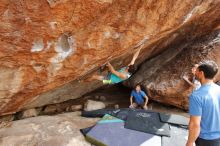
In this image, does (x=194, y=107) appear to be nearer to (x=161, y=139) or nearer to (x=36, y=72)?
(x=161, y=139)

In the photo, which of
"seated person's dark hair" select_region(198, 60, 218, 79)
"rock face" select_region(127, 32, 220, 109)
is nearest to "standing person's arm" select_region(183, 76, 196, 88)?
"rock face" select_region(127, 32, 220, 109)

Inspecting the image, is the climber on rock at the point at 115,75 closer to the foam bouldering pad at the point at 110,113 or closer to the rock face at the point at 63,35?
the rock face at the point at 63,35

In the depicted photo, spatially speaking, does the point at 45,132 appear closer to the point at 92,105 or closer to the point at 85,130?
the point at 85,130

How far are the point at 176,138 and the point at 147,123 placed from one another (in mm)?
614

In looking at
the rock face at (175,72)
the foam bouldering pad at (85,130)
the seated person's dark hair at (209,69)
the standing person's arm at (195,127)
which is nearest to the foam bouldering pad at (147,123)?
the foam bouldering pad at (85,130)

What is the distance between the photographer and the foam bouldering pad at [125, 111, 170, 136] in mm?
4441

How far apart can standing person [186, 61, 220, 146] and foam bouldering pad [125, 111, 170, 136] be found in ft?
5.43

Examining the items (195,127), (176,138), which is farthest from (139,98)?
(195,127)

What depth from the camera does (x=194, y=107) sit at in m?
2.58

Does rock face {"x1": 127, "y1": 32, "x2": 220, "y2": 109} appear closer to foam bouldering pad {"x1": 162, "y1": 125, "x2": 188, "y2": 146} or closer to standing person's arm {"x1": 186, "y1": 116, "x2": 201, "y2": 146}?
foam bouldering pad {"x1": 162, "y1": 125, "x2": 188, "y2": 146}

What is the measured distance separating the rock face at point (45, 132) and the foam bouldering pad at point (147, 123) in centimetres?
73

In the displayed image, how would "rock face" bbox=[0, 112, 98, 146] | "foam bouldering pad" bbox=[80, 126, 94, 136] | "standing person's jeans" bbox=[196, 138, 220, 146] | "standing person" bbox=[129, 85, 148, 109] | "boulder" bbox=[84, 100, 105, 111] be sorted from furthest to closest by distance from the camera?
"standing person" bbox=[129, 85, 148, 109] < "boulder" bbox=[84, 100, 105, 111] < "foam bouldering pad" bbox=[80, 126, 94, 136] < "rock face" bbox=[0, 112, 98, 146] < "standing person's jeans" bbox=[196, 138, 220, 146]

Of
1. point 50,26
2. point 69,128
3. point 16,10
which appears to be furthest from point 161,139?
point 16,10

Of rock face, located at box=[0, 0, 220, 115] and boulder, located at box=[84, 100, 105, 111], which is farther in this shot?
boulder, located at box=[84, 100, 105, 111]
